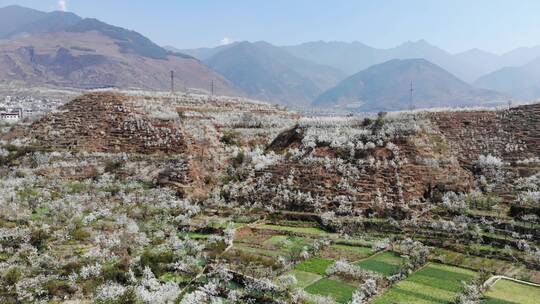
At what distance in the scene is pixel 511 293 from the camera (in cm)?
2023

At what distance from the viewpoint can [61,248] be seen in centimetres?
2555

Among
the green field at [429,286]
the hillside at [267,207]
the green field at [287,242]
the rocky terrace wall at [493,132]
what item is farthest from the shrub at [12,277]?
the rocky terrace wall at [493,132]

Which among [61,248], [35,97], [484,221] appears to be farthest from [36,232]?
[35,97]

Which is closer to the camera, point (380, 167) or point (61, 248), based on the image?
point (61, 248)

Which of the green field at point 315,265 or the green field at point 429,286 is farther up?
the green field at point 429,286

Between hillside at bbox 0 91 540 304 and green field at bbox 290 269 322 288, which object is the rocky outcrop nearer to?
hillside at bbox 0 91 540 304

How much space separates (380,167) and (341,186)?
311 centimetres

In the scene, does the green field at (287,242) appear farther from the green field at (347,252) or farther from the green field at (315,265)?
the green field at (315,265)

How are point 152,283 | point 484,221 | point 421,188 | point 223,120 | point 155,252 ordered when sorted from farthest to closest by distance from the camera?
point 223,120 < point 421,188 < point 484,221 < point 155,252 < point 152,283

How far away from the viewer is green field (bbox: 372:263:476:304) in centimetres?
2005

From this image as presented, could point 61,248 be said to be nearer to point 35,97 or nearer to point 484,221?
point 484,221

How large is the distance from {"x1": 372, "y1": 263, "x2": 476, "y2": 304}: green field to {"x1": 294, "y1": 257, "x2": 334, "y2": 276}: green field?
3500 millimetres

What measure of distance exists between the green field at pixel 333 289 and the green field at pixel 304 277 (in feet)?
0.84

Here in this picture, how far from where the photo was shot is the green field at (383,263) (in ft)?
75.2
